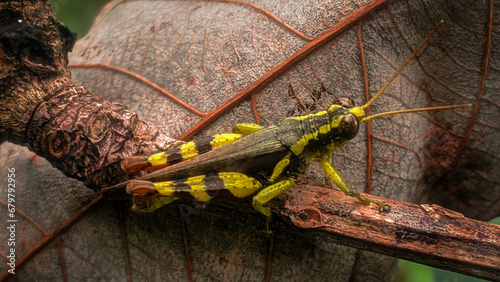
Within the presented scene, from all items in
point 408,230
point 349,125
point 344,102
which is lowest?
point 408,230

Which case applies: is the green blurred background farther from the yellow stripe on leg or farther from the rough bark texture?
the yellow stripe on leg

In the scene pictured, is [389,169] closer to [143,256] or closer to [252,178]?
[252,178]

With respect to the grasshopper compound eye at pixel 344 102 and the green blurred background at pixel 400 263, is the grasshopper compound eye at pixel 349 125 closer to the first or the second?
the grasshopper compound eye at pixel 344 102

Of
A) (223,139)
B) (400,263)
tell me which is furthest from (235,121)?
(400,263)

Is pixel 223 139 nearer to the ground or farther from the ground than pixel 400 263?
nearer to the ground

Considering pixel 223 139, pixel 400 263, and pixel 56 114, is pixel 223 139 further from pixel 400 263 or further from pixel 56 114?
pixel 400 263

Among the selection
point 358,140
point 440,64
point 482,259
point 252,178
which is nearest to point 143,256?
point 252,178

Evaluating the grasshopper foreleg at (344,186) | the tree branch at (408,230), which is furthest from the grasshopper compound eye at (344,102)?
the tree branch at (408,230)
